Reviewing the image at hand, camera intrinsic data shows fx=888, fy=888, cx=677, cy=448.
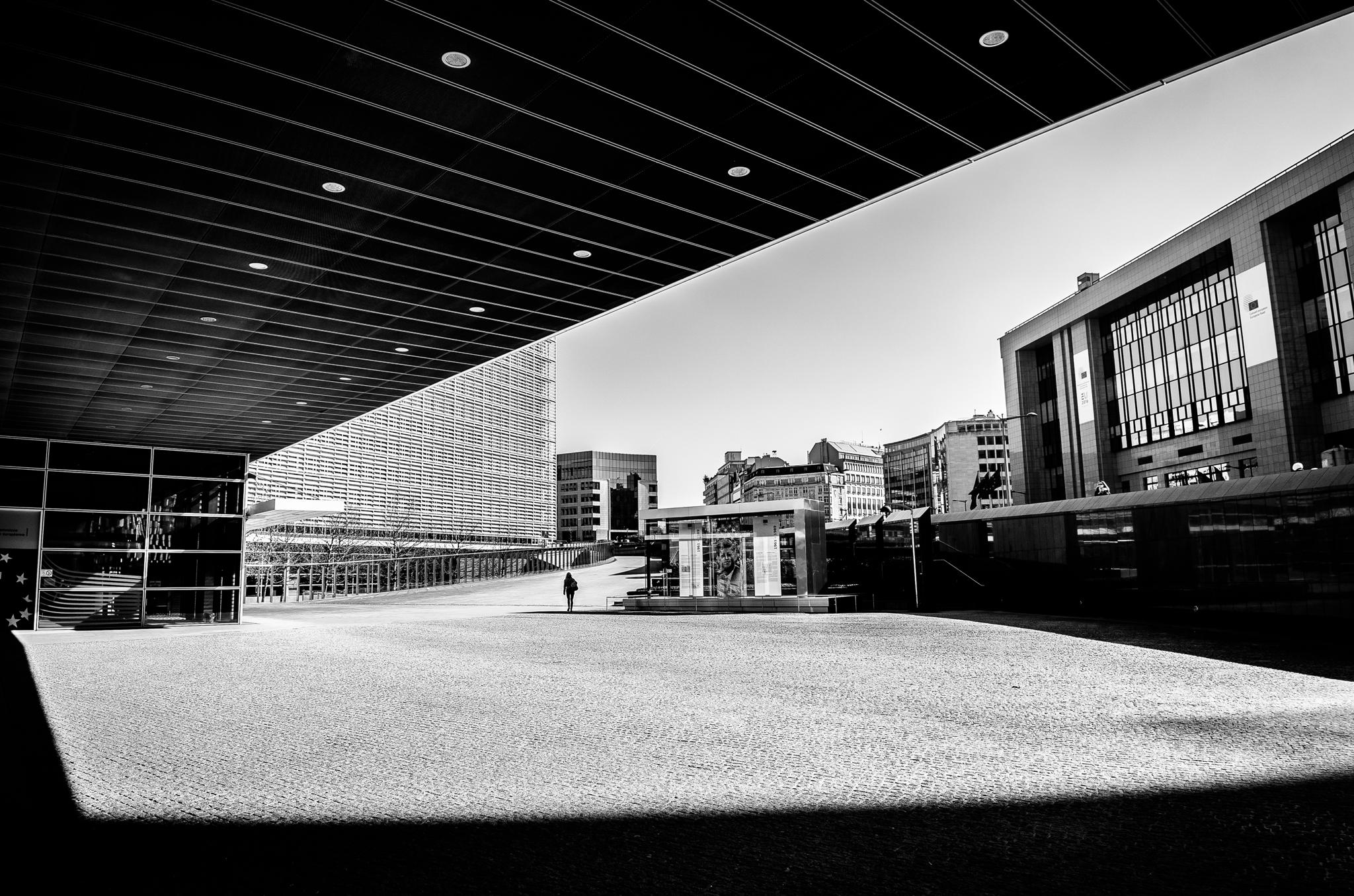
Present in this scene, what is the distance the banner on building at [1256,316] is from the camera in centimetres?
3591

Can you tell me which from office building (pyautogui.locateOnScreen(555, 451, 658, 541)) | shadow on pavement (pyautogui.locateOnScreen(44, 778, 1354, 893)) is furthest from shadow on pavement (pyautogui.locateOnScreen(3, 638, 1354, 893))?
office building (pyautogui.locateOnScreen(555, 451, 658, 541))

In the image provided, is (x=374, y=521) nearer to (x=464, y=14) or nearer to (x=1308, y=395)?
(x=1308, y=395)

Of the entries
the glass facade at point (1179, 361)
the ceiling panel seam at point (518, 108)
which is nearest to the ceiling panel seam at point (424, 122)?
the ceiling panel seam at point (518, 108)

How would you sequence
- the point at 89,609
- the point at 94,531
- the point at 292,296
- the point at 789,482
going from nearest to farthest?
the point at 292,296 → the point at 89,609 → the point at 94,531 → the point at 789,482

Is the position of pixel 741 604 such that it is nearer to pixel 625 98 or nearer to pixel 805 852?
pixel 625 98

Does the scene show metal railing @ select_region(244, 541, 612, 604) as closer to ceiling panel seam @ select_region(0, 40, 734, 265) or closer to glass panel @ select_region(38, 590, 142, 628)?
glass panel @ select_region(38, 590, 142, 628)

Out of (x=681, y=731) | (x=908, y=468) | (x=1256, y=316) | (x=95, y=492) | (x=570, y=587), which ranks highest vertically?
(x=908, y=468)

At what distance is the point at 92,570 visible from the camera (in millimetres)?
27469

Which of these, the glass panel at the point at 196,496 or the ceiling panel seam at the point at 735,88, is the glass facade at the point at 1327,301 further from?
the glass panel at the point at 196,496

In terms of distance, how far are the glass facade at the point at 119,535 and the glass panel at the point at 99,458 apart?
0.09 feet

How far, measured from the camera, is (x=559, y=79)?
322 inches

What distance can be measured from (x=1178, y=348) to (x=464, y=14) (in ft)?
149

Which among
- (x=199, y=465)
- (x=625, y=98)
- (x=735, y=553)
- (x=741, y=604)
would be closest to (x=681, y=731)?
(x=625, y=98)

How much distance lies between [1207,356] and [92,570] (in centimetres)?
4604
